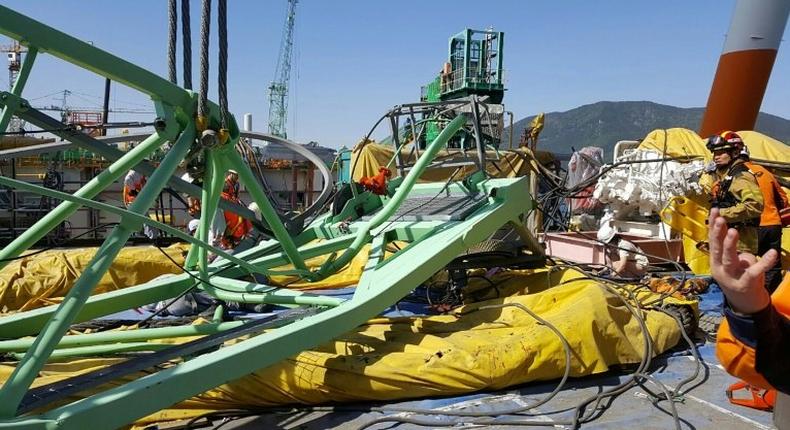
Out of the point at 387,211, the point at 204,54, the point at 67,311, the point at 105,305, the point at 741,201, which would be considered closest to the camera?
the point at 67,311

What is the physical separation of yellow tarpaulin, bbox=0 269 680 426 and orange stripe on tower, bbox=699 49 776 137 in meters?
7.31

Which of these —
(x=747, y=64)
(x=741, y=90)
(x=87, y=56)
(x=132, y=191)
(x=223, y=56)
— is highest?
(x=747, y=64)

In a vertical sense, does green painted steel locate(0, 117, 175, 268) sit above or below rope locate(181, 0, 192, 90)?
below

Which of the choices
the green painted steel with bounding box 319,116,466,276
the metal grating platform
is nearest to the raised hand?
the green painted steel with bounding box 319,116,466,276

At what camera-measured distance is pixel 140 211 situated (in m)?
2.96

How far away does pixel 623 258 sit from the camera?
6500mm

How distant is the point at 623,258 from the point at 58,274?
5.93 m

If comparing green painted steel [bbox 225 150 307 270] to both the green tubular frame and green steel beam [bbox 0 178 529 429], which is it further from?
green steel beam [bbox 0 178 529 429]

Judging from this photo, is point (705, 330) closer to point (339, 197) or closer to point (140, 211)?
point (339, 197)

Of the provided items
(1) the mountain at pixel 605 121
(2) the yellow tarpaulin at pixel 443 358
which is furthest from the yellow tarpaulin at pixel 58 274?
(1) the mountain at pixel 605 121

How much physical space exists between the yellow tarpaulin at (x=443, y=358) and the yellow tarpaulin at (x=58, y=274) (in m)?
2.26

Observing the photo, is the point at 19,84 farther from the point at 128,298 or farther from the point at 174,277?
the point at 174,277

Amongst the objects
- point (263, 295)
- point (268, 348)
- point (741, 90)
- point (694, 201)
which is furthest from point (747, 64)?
point (268, 348)

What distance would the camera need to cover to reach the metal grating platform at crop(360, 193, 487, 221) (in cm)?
504
